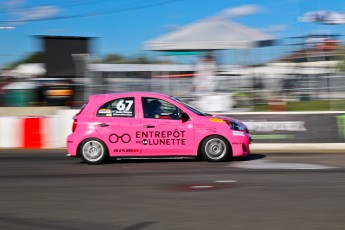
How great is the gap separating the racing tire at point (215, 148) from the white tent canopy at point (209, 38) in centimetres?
717

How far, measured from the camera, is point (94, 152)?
10875 millimetres

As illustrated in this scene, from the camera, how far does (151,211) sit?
20.7ft

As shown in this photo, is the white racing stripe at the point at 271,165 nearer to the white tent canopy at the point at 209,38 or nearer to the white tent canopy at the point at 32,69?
the white tent canopy at the point at 209,38

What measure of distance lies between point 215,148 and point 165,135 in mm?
1090

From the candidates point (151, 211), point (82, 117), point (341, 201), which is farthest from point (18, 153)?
point (341, 201)

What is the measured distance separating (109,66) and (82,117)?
15.7 ft

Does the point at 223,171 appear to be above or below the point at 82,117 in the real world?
below

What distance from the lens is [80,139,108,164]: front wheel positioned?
10.8m

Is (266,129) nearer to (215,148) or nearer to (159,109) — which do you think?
(215,148)

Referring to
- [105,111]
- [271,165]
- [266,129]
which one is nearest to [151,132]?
[105,111]

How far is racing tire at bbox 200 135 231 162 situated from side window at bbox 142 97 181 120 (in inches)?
32.1

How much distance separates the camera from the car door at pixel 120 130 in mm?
10781

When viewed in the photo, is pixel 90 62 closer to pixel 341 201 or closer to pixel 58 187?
pixel 58 187

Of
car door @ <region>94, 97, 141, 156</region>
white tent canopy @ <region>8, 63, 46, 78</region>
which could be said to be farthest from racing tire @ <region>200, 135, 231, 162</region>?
white tent canopy @ <region>8, 63, 46, 78</region>
